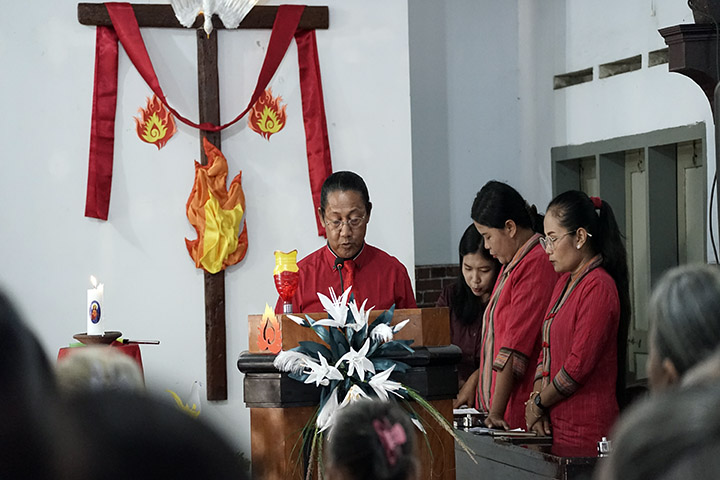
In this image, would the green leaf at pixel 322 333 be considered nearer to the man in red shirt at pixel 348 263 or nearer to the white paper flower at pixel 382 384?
the white paper flower at pixel 382 384

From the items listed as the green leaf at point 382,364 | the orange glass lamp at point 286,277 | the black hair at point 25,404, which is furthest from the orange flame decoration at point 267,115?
the black hair at point 25,404

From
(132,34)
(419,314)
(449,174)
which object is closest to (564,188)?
(449,174)

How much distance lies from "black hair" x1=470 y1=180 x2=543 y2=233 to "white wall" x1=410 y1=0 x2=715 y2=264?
2103mm

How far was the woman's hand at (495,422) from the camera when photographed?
3881 millimetres

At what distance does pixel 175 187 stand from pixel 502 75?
8.69 feet

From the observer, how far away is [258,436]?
270cm

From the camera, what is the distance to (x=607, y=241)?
12.4 ft

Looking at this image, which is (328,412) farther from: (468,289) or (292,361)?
(468,289)

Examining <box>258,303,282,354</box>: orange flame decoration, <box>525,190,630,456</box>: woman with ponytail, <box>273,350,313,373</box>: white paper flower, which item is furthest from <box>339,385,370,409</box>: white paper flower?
<box>525,190,630,456</box>: woman with ponytail

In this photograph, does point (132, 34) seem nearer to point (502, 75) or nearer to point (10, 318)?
point (502, 75)

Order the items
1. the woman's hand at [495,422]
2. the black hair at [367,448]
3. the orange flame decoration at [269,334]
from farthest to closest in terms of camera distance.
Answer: the woman's hand at [495,422] → the orange flame decoration at [269,334] → the black hair at [367,448]

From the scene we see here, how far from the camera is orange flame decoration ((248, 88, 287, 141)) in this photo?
5141 millimetres

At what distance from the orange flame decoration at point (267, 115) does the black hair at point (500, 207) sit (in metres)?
1.40

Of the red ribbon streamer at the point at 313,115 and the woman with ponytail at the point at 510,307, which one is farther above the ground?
the red ribbon streamer at the point at 313,115
